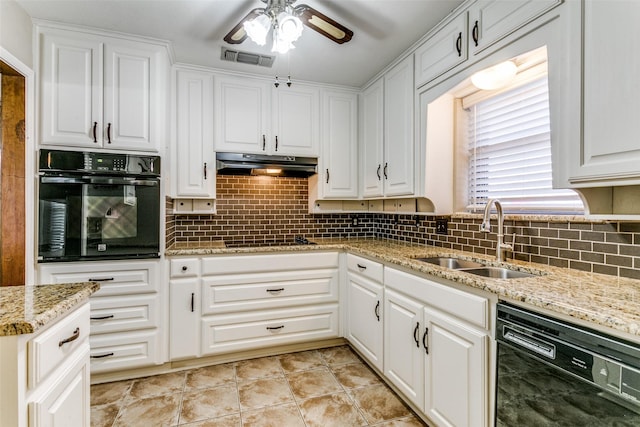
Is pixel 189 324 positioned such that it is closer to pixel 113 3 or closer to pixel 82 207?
pixel 82 207

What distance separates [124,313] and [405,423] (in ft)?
6.49

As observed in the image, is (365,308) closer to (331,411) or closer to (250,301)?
(331,411)

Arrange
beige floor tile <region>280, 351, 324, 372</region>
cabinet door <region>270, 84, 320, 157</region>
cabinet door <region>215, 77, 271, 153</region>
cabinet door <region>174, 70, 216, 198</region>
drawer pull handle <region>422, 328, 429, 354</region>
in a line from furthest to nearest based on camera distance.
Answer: cabinet door <region>270, 84, 320, 157</region>, cabinet door <region>215, 77, 271, 153</region>, cabinet door <region>174, 70, 216, 198</region>, beige floor tile <region>280, 351, 324, 372</region>, drawer pull handle <region>422, 328, 429, 354</region>

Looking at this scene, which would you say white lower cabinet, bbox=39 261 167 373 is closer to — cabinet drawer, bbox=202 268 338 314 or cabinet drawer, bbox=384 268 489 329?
cabinet drawer, bbox=202 268 338 314

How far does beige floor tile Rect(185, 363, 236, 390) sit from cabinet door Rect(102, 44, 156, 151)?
5.58ft

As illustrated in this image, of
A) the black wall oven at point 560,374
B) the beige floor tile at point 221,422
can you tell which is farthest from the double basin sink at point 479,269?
the beige floor tile at point 221,422

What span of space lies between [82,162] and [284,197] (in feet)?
5.53

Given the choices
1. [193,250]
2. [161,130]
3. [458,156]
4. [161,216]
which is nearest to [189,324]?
[193,250]

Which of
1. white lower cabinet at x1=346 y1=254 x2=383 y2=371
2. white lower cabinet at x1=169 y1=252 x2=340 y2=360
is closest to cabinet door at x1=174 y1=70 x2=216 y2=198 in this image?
white lower cabinet at x1=169 y1=252 x2=340 y2=360

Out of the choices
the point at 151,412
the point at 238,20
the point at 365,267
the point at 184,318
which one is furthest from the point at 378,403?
the point at 238,20

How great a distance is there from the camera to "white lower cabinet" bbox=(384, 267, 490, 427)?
1391mm

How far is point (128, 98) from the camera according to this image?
7.47 ft

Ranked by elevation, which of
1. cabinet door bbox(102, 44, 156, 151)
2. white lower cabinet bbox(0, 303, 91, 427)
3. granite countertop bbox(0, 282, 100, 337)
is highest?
cabinet door bbox(102, 44, 156, 151)

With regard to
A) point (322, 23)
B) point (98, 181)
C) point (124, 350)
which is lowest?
point (124, 350)
